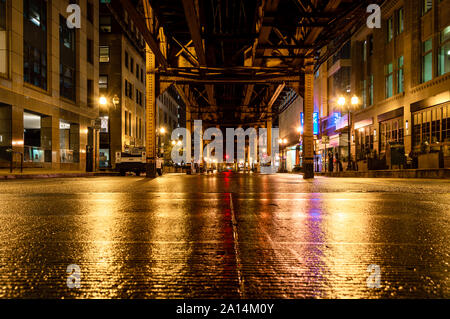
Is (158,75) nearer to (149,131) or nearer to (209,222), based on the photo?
(149,131)

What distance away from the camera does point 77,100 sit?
3170 cm

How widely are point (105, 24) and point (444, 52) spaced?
3923cm

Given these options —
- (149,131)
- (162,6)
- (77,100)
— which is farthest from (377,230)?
(77,100)

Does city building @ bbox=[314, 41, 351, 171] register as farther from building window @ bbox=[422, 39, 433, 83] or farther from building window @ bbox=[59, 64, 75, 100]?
building window @ bbox=[59, 64, 75, 100]

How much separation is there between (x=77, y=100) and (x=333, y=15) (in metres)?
25.4

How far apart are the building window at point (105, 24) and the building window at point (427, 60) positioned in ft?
121

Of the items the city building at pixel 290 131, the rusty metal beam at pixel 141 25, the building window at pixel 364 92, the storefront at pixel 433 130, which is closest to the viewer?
the rusty metal beam at pixel 141 25

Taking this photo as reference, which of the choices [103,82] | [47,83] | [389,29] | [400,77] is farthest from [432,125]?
[103,82]

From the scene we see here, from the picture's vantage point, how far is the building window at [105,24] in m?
44.0

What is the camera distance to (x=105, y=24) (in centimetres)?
4419

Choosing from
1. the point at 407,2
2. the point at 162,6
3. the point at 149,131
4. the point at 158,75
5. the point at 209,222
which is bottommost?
the point at 209,222

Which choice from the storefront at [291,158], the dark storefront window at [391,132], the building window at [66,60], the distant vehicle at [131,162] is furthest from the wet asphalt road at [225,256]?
the storefront at [291,158]
